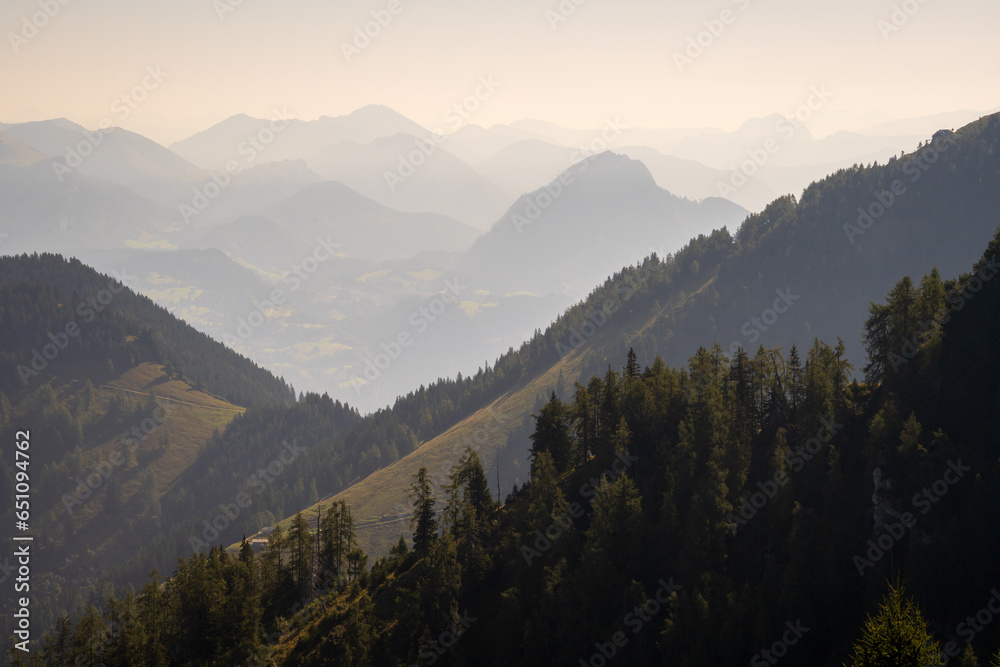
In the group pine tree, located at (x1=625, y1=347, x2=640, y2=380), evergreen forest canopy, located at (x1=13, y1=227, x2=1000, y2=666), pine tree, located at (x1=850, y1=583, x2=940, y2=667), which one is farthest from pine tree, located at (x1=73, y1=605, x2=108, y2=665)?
pine tree, located at (x1=850, y1=583, x2=940, y2=667)

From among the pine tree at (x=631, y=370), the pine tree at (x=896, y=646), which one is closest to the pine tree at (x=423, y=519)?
Answer: the pine tree at (x=631, y=370)

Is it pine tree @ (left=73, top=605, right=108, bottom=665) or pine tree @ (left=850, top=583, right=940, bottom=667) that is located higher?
pine tree @ (left=73, top=605, right=108, bottom=665)

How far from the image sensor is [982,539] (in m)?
55.6

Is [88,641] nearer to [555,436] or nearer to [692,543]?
[555,436]

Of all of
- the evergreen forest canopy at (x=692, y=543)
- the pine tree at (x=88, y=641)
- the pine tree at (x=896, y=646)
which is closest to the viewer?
the pine tree at (x=896, y=646)

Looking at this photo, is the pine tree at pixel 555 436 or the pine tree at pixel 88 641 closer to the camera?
the pine tree at pixel 88 641

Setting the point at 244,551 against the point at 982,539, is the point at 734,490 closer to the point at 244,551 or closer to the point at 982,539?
the point at 982,539

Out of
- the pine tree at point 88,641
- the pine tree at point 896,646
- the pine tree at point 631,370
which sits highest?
the pine tree at point 631,370

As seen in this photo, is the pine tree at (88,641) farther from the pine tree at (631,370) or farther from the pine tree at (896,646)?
the pine tree at (896,646)

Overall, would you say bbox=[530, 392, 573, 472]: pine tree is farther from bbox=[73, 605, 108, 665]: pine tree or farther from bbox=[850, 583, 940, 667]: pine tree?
bbox=[850, 583, 940, 667]: pine tree

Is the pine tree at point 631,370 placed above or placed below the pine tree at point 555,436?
above

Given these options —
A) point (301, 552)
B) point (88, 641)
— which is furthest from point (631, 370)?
point (88, 641)

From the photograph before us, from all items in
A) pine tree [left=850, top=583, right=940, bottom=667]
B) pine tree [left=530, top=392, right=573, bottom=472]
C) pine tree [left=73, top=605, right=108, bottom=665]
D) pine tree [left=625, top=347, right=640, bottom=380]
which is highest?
pine tree [left=625, top=347, right=640, bottom=380]

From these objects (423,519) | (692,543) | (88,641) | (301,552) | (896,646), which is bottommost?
(692,543)
